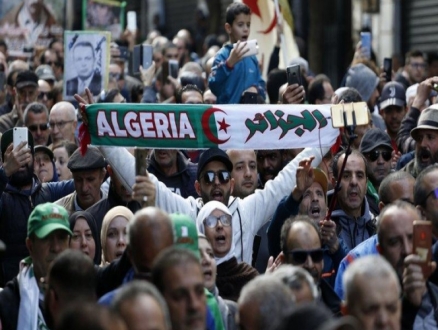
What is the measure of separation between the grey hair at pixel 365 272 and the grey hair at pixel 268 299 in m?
0.34

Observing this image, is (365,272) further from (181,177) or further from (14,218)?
(181,177)

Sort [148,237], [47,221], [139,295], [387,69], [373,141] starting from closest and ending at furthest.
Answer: [139,295] < [148,237] < [47,221] < [373,141] < [387,69]

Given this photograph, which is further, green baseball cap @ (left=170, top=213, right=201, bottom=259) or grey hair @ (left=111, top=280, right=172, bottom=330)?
green baseball cap @ (left=170, top=213, right=201, bottom=259)

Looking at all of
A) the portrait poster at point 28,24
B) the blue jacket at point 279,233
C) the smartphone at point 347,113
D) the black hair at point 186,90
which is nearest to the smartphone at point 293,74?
the blue jacket at point 279,233

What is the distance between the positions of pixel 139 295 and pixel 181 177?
504 centimetres

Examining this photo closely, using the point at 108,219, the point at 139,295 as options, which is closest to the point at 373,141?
the point at 108,219

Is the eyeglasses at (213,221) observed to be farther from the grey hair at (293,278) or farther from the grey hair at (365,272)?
the grey hair at (365,272)

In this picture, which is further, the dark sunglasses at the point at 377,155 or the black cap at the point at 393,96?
the black cap at the point at 393,96

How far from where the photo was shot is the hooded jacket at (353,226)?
32.6ft

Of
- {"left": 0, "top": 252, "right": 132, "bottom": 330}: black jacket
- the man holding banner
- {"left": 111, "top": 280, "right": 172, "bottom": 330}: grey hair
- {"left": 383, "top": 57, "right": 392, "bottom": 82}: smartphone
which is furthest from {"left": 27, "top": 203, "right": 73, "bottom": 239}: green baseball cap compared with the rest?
{"left": 383, "top": 57, "right": 392, "bottom": 82}: smartphone

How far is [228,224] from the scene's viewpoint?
28.5ft

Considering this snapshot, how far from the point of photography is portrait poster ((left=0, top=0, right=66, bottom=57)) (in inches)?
719

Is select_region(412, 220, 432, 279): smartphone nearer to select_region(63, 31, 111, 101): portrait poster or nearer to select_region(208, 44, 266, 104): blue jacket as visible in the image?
select_region(208, 44, 266, 104): blue jacket

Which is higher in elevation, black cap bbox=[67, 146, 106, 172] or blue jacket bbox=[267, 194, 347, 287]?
black cap bbox=[67, 146, 106, 172]
